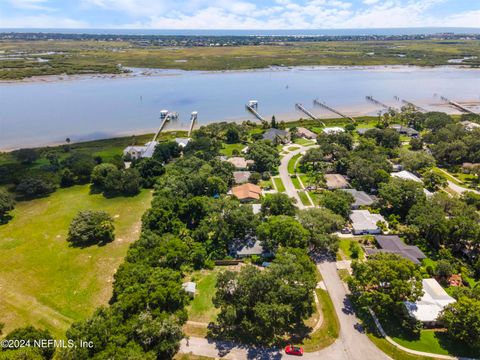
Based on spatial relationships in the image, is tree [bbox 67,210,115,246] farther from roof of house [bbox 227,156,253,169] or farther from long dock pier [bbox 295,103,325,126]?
long dock pier [bbox 295,103,325,126]

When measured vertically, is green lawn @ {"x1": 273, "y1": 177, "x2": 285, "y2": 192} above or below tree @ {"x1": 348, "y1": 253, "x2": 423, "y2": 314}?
below

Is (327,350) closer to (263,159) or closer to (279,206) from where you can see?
(279,206)

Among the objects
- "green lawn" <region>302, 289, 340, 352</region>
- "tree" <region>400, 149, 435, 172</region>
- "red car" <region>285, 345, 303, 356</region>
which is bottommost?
"green lawn" <region>302, 289, 340, 352</region>

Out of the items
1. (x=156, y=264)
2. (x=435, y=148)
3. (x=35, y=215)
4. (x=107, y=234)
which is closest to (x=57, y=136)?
(x=35, y=215)

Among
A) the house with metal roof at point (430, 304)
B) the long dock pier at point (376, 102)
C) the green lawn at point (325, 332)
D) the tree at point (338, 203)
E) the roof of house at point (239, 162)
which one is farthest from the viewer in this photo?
the long dock pier at point (376, 102)

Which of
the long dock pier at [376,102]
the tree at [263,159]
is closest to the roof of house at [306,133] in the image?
the tree at [263,159]

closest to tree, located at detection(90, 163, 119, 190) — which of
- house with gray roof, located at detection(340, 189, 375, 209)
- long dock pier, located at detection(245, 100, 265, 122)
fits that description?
house with gray roof, located at detection(340, 189, 375, 209)

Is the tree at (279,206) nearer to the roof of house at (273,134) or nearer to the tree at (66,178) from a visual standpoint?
the roof of house at (273,134)
